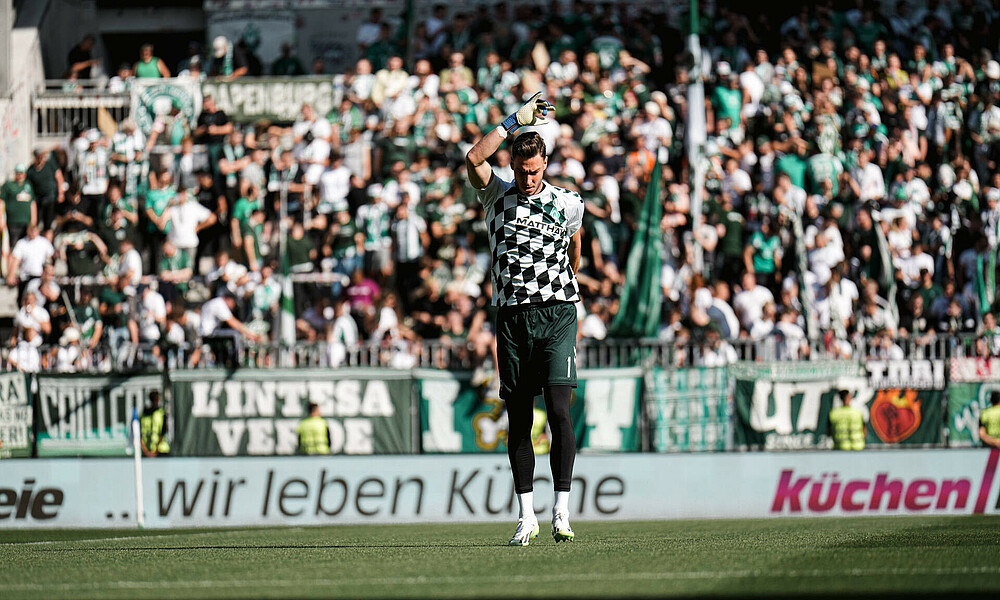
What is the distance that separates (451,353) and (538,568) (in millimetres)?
11802

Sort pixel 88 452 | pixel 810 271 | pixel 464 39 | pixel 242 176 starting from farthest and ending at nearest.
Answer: pixel 464 39 < pixel 242 176 < pixel 810 271 < pixel 88 452

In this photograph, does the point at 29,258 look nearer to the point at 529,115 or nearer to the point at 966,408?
the point at 966,408

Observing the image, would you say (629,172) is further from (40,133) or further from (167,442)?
(40,133)

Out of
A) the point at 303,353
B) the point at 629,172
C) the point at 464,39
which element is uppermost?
the point at 464,39

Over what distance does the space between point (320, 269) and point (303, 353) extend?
2.19 meters

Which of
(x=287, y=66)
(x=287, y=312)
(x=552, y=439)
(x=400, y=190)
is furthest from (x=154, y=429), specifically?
(x=552, y=439)

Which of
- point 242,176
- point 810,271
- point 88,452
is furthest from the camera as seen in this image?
point 242,176

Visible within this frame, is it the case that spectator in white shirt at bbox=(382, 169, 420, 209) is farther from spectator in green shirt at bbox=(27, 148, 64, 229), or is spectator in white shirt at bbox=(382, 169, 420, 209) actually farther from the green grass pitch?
the green grass pitch

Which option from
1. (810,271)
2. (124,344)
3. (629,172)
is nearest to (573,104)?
(629,172)

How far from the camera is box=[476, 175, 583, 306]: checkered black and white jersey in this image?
7.53m

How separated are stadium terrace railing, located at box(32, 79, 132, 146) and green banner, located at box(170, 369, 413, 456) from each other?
7.12 m

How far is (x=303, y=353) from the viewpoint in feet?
58.7

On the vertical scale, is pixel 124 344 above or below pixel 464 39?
below

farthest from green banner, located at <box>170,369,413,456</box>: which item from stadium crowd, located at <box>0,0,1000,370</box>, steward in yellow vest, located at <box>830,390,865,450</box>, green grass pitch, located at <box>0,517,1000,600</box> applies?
green grass pitch, located at <box>0,517,1000,600</box>
